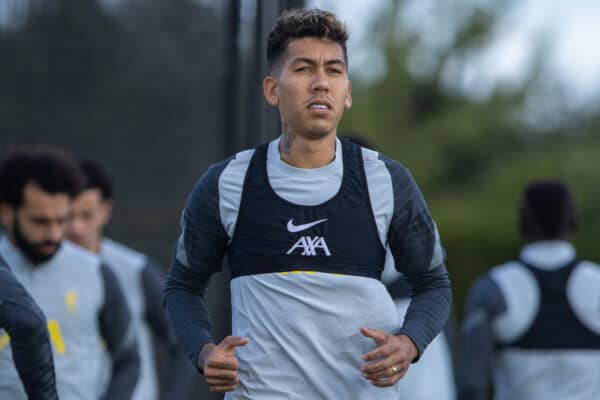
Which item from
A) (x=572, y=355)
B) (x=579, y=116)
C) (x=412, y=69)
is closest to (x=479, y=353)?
(x=572, y=355)

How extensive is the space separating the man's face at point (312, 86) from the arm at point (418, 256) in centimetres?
24

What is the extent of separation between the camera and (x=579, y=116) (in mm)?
22828

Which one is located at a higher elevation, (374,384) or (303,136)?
(303,136)

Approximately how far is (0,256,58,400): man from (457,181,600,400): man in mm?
2356

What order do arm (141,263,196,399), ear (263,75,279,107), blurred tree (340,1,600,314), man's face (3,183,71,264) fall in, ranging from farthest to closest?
blurred tree (340,1,600,314) < arm (141,263,196,399) < man's face (3,183,71,264) < ear (263,75,279,107)

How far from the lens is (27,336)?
11.3 ft

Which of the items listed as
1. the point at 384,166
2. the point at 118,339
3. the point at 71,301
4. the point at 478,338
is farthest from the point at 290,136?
the point at 478,338

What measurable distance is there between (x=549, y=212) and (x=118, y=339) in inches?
86.5

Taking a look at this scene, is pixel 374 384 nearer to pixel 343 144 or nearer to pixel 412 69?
pixel 343 144

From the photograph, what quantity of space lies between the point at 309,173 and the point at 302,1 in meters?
2.35

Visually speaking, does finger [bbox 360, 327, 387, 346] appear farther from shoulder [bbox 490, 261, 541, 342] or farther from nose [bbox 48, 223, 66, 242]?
shoulder [bbox 490, 261, 541, 342]

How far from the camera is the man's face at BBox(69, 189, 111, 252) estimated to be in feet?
19.4

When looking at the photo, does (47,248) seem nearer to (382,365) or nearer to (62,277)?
(62,277)

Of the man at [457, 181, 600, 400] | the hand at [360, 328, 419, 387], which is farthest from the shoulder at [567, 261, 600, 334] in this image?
the hand at [360, 328, 419, 387]
